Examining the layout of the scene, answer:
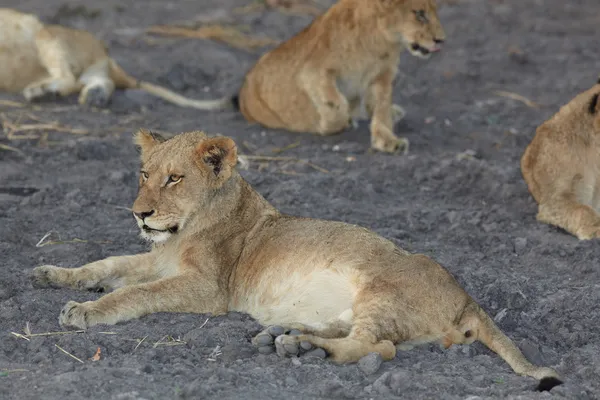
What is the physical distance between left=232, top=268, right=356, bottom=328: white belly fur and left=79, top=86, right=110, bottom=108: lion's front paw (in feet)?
14.1

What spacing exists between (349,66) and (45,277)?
381 cm

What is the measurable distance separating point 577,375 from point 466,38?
24.5 ft

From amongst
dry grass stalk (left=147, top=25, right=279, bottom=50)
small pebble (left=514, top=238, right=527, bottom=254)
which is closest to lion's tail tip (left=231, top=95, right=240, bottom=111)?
dry grass stalk (left=147, top=25, right=279, bottom=50)

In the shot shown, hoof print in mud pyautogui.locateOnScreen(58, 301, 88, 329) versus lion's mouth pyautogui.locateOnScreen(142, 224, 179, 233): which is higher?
lion's mouth pyautogui.locateOnScreen(142, 224, 179, 233)

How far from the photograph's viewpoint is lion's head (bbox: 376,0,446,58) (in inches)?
316

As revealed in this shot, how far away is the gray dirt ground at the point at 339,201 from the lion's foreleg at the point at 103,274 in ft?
0.40

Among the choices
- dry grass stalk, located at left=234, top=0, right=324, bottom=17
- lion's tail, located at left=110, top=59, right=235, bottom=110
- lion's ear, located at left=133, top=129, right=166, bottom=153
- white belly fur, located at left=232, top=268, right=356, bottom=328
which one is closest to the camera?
white belly fur, located at left=232, top=268, right=356, bottom=328

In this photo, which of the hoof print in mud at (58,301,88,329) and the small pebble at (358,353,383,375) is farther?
the hoof print in mud at (58,301,88,329)

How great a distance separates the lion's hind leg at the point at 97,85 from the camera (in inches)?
343

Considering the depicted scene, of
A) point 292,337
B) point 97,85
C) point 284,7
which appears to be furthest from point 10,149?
point 284,7

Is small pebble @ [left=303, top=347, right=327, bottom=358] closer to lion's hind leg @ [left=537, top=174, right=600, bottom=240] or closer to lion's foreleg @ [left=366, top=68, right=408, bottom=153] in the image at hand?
lion's hind leg @ [left=537, top=174, right=600, bottom=240]

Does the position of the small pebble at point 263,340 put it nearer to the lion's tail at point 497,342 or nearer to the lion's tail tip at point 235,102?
the lion's tail at point 497,342

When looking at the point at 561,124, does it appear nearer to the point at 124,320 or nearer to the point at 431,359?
the point at 431,359

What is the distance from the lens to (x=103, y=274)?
502 centimetres
